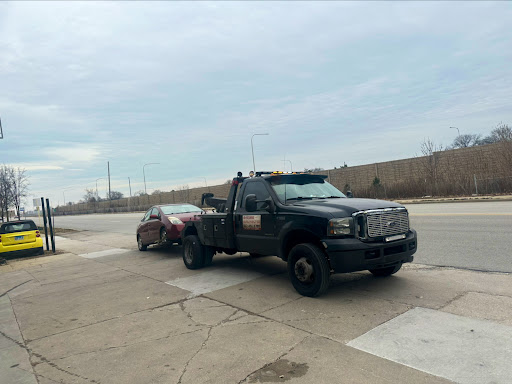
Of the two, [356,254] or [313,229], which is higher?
[313,229]

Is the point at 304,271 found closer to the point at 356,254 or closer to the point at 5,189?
the point at 356,254

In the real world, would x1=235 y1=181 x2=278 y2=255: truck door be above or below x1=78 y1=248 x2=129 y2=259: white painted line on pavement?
above

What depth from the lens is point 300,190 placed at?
7.09m

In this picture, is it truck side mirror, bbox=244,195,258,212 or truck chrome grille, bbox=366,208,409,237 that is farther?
truck side mirror, bbox=244,195,258,212

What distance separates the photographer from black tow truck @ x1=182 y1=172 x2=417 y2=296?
221 inches

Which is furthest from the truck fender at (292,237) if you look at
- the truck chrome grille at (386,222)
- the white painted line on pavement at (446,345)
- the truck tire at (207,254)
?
the truck tire at (207,254)

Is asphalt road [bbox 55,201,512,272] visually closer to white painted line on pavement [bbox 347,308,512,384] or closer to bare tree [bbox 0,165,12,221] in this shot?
white painted line on pavement [bbox 347,308,512,384]

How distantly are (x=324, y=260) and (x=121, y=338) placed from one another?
2.92 meters

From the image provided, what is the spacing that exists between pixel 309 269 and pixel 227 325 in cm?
148

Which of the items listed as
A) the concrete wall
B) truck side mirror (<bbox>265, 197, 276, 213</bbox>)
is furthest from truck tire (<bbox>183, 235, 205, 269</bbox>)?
the concrete wall

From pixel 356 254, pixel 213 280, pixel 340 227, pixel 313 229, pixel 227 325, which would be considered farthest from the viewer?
pixel 213 280

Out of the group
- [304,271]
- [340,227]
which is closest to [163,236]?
[304,271]

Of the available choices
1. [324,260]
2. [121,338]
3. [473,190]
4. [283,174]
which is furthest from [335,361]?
[473,190]

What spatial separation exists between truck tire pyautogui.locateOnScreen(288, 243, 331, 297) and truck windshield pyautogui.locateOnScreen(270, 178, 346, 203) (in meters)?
1.07
